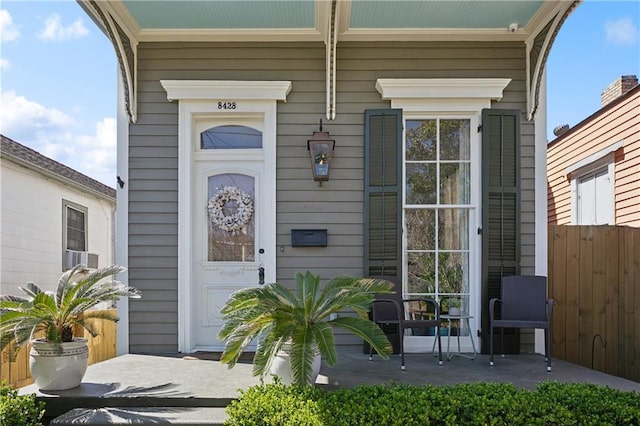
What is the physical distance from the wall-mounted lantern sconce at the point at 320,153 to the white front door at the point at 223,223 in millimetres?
529

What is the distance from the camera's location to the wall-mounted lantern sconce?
4.74m

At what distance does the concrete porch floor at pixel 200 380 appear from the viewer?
3.17m

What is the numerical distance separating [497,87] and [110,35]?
145 inches

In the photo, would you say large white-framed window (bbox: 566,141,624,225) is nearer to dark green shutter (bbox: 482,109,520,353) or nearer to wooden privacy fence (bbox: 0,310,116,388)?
dark green shutter (bbox: 482,109,520,353)

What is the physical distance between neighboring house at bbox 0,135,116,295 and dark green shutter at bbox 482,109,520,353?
6.22 meters

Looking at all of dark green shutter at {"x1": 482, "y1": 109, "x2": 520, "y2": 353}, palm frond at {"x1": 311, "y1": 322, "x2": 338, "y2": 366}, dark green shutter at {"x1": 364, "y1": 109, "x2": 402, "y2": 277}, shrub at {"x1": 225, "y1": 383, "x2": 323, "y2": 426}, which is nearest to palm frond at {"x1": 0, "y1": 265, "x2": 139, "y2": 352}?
shrub at {"x1": 225, "y1": 383, "x2": 323, "y2": 426}

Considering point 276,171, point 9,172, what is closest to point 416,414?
point 276,171

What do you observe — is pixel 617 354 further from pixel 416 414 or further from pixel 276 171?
pixel 276 171

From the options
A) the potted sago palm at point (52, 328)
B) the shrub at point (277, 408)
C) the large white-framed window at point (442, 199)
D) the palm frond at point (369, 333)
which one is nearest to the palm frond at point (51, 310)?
the potted sago palm at point (52, 328)

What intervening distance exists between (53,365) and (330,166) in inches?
112

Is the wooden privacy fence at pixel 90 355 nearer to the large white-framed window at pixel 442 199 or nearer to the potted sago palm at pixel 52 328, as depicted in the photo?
the potted sago palm at pixel 52 328

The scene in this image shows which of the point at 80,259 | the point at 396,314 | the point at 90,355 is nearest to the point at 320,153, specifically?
the point at 396,314

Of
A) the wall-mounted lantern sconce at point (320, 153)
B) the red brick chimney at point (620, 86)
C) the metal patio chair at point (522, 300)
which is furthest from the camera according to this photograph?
the red brick chimney at point (620, 86)

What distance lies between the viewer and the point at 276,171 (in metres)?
4.84
